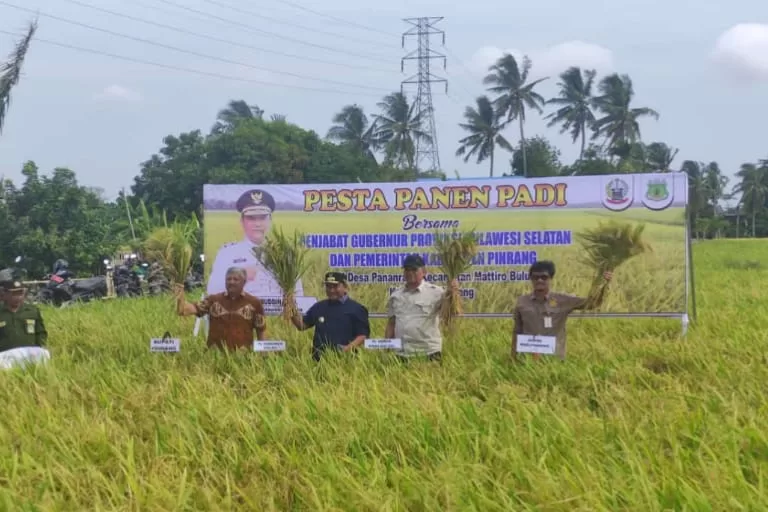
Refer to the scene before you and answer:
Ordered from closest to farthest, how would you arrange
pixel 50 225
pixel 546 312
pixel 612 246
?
pixel 546 312, pixel 612 246, pixel 50 225

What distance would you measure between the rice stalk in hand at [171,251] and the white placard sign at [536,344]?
321 cm

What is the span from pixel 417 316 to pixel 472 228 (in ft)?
9.08

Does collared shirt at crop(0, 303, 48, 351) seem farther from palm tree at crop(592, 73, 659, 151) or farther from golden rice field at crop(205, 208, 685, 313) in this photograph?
palm tree at crop(592, 73, 659, 151)

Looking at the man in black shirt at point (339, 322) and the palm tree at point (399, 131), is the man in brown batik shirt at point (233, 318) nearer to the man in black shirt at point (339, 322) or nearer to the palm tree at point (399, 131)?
the man in black shirt at point (339, 322)

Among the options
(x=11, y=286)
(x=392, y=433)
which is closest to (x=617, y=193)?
(x=392, y=433)

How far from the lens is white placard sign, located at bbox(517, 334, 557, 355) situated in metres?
5.64

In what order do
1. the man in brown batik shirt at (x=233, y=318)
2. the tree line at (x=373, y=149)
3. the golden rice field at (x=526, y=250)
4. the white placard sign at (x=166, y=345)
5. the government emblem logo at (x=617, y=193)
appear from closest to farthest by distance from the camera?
1. the man in brown batik shirt at (x=233, y=318)
2. the white placard sign at (x=166, y=345)
3. the golden rice field at (x=526, y=250)
4. the government emblem logo at (x=617, y=193)
5. the tree line at (x=373, y=149)

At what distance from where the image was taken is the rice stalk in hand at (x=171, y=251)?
7.10m

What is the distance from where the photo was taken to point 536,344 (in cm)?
571

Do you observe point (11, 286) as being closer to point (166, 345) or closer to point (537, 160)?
point (166, 345)

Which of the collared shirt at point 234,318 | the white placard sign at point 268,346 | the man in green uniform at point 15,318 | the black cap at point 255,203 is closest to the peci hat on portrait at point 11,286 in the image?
the man in green uniform at point 15,318

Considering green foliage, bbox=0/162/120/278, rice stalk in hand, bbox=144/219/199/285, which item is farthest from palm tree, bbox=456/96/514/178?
rice stalk in hand, bbox=144/219/199/285

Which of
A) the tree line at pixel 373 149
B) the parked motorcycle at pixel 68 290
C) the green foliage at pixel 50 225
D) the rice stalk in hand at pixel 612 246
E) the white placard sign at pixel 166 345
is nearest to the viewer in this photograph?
the white placard sign at pixel 166 345

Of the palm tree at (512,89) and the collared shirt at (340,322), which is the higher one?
the palm tree at (512,89)
